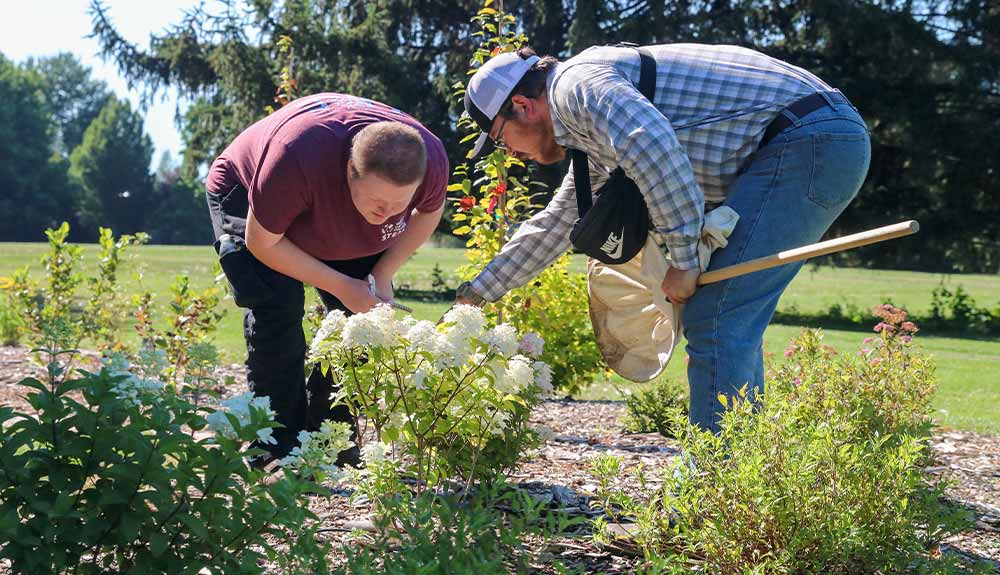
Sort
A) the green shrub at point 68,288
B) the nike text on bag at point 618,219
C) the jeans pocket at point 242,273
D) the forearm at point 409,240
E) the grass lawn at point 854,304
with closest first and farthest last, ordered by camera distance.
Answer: the nike text on bag at point 618,219 → the jeans pocket at point 242,273 → the forearm at point 409,240 → the green shrub at point 68,288 → the grass lawn at point 854,304

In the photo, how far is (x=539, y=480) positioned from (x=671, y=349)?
0.69 metres

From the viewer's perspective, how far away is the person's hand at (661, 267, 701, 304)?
2.81 metres

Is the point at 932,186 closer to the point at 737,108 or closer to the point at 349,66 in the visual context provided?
the point at 349,66

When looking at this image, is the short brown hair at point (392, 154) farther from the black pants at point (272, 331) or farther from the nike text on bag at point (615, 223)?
the black pants at point (272, 331)

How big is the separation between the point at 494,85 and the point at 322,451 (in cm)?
141

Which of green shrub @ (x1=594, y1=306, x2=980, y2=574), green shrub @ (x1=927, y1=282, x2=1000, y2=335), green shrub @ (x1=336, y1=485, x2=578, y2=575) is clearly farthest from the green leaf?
green shrub @ (x1=927, y1=282, x2=1000, y2=335)

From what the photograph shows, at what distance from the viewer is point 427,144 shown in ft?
10.7

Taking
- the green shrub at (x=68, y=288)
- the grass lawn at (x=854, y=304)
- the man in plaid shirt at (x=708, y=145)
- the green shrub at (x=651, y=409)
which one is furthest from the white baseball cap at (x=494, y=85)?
the green shrub at (x=68, y=288)

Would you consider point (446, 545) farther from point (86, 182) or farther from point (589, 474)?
point (86, 182)

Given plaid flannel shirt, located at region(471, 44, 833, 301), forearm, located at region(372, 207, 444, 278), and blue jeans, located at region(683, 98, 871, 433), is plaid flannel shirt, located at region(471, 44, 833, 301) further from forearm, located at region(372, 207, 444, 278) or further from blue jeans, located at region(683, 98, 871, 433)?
forearm, located at region(372, 207, 444, 278)

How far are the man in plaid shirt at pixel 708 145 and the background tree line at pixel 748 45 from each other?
10654 millimetres

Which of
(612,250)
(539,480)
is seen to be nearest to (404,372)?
(612,250)

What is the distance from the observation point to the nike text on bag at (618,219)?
9.57 feet

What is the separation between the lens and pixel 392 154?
2803 millimetres
